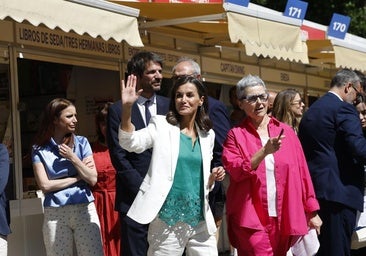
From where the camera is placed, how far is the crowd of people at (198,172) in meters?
5.12

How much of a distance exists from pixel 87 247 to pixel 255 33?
9.77 ft

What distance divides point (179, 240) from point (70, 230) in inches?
65.1

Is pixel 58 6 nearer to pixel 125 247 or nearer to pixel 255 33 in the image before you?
pixel 125 247

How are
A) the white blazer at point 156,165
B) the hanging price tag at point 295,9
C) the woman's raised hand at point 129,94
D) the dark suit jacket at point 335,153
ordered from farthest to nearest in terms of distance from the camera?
the hanging price tag at point 295,9 → the dark suit jacket at point 335,153 → the white blazer at point 156,165 → the woman's raised hand at point 129,94

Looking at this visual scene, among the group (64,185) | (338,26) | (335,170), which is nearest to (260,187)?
(335,170)

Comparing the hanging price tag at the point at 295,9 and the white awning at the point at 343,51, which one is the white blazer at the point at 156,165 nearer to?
the white awning at the point at 343,51

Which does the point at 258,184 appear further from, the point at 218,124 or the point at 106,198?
the point at 106,198

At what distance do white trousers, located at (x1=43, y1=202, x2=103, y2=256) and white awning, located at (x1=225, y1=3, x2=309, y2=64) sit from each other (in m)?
2.37

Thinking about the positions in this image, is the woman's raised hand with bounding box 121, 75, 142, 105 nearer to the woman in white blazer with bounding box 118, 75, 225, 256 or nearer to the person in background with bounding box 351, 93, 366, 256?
the woman in white blazer with bounding box 118, 75, 225, 256

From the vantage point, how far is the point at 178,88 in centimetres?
533

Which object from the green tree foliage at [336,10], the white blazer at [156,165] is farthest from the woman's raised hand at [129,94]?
the green tree foliage at [336,10]

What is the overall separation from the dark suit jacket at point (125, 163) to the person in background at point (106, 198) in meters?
1.67

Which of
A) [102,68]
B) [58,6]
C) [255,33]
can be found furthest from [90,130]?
[58,6]

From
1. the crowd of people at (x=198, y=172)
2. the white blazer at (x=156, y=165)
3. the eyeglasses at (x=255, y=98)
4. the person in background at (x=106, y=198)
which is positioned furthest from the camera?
the person in background at (x=106, y=198)
